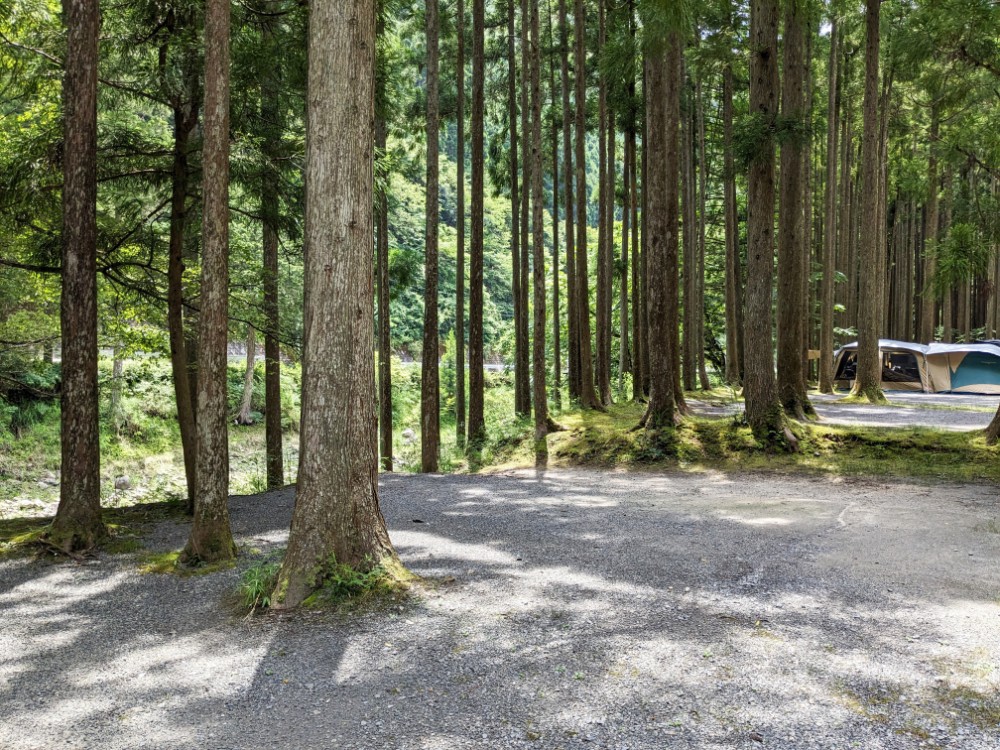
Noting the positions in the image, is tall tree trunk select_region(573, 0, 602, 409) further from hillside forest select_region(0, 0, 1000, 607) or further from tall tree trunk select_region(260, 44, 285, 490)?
tall tree trunk select_region(260, 44, 285, 490)

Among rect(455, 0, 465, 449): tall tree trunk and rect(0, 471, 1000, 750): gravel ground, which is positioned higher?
rect(455, 0, 465, 449): tall tree trunk

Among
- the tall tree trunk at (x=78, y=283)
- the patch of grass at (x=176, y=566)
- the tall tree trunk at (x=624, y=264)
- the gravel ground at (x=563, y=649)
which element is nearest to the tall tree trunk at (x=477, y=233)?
the tall tree trunk at (x=624, y=264)

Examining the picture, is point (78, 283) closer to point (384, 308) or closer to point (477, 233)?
point (477, 233)

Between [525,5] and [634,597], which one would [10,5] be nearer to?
[525,5]

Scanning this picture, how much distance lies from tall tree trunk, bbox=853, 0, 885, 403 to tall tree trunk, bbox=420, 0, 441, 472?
29.2ft

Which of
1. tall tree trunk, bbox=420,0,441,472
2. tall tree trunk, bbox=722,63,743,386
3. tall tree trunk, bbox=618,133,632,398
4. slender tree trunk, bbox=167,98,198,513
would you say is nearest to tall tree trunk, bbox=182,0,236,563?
slender tree trunk, bbox=167,98,198,513

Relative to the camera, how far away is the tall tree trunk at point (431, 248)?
12.8 metres

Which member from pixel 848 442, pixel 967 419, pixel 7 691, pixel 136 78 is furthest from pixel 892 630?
pixel 967 419

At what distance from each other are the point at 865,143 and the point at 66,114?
14971mm

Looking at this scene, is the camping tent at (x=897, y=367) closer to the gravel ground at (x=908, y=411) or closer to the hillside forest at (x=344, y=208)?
the hillside forest at (x=344, y=208)

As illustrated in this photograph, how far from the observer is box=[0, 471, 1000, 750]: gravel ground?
142 inches

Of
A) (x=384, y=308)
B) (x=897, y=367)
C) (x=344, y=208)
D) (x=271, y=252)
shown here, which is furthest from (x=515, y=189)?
(x=897, y=367)

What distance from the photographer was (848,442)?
1209 cm

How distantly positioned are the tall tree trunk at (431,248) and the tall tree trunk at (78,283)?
5949 millimetres
